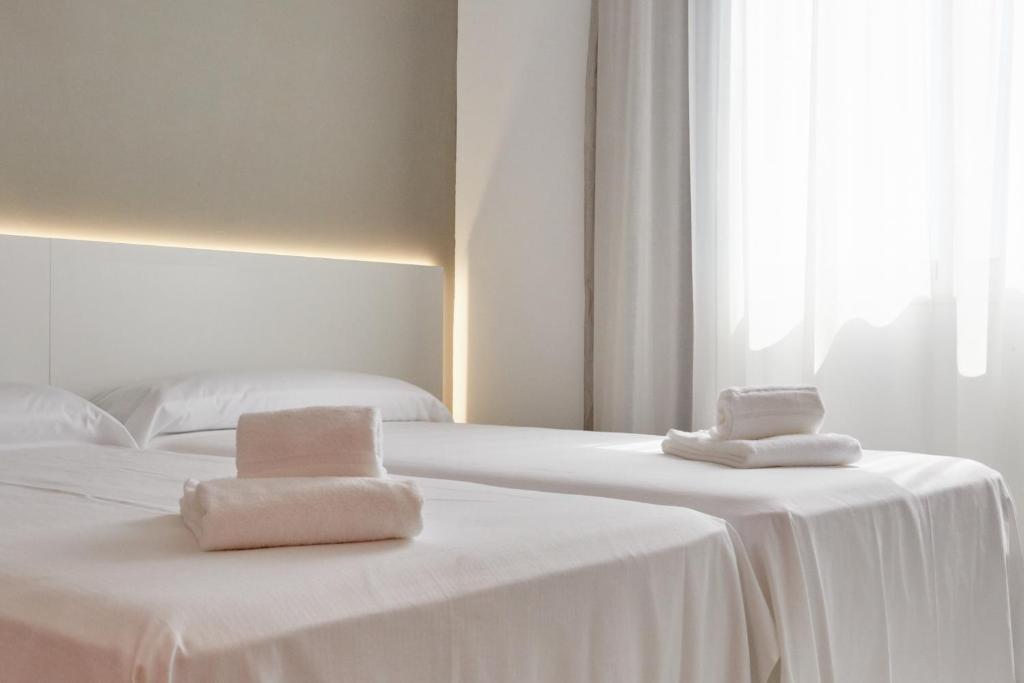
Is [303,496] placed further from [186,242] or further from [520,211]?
[520,211]

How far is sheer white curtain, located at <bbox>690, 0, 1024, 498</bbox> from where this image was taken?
312 cm

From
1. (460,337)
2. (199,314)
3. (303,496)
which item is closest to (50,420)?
(199,314)

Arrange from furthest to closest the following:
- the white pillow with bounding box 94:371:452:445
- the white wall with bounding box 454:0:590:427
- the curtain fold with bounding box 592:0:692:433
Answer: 1. the white wall with bounding box 454:0:590:427
2. the curtain fold with bounding box 592:0:692:433
3. the white pillow with bounding box 94:371:452:445

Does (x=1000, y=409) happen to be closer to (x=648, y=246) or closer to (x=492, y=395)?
(x=648, y=246)

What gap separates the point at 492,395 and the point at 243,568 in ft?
10.5

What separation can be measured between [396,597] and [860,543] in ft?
3.55

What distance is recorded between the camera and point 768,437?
8.33ft

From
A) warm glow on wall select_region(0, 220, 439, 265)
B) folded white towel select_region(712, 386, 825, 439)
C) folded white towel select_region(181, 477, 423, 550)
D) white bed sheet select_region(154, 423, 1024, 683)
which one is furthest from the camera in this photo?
warm glow on wall select_region(0, 220, 439, 265)

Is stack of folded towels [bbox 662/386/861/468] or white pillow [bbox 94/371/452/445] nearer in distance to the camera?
stack of folded towels [bbox 662/386/861/468]

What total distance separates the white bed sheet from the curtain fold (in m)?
1.29

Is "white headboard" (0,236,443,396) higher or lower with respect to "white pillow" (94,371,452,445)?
higher

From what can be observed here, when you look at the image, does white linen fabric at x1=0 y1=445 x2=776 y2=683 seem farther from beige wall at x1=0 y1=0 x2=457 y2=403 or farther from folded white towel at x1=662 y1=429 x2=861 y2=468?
beige wall at x1=0 y1=0 x2=457 y2=403

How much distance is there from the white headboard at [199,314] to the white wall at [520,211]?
0.24 meters

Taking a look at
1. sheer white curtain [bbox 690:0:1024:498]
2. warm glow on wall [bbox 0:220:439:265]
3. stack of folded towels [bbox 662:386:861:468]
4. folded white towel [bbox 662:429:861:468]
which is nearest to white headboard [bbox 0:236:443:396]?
warm glow on wall [bbox 0:220:439:265]
